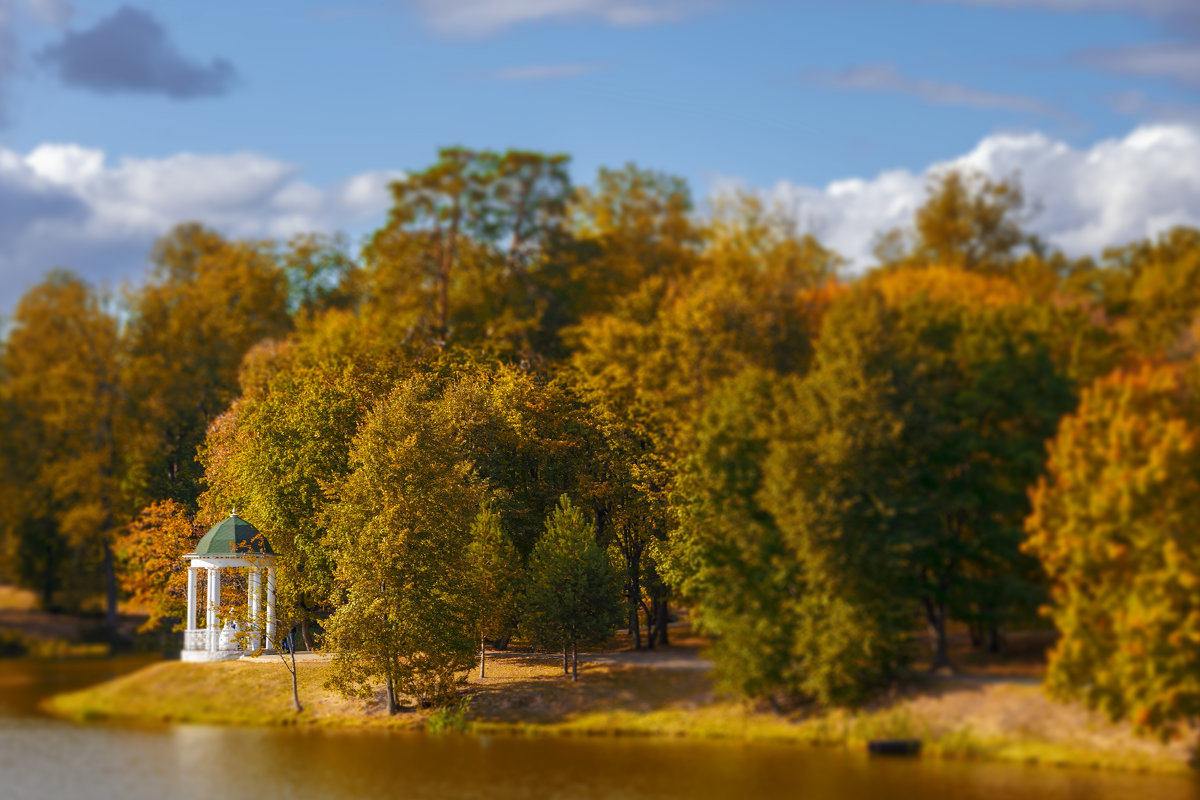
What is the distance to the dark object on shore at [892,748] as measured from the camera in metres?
38.4

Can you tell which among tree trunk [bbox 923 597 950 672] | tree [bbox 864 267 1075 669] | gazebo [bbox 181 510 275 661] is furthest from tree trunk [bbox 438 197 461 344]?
tree trunk [bbox 923 597 950 672]

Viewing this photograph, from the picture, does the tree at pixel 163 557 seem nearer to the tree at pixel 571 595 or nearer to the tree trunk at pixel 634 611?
the tree at pixel 571 595

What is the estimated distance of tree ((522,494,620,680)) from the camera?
48250 millimetres

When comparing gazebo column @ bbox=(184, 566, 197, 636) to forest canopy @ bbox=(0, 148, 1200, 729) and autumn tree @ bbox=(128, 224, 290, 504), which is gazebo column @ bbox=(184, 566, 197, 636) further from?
autumn tree @ bbox=(128, 224, 290, 504)

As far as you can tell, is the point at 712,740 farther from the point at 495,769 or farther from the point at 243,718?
the point at 243,718

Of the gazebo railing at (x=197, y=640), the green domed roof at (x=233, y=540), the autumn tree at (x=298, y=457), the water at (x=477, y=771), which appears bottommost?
the water at (x=477, y=771)

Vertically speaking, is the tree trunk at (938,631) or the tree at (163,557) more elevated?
the tree at (163,557)

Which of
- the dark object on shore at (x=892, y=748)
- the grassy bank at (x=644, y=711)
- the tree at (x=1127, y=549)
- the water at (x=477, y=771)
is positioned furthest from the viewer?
the dark object on shore at (x=892, y=748)

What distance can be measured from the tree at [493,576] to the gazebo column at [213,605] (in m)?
13.1

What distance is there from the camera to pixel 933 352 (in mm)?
42906

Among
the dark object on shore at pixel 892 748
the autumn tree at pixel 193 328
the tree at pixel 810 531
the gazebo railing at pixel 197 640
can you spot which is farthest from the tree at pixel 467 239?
the dark object on shore at pixel 892 748

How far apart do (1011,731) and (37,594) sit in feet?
244

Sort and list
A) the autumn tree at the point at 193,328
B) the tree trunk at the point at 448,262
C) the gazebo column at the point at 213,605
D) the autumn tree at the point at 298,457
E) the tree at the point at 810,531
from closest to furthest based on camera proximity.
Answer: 1. the tree at the point at 810,531
2. the autumn tree at the point at 298,457
3. the gazebo column at the point at 213,605
4. the autumn tree at the point at 193,328
5. the tree trunk at the point at 448,262

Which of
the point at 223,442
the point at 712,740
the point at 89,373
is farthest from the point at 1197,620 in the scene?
the point at 89,373
